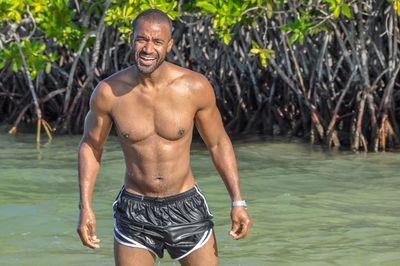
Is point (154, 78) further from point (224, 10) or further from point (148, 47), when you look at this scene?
point (224, 10)

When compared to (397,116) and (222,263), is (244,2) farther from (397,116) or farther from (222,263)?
(222,263)

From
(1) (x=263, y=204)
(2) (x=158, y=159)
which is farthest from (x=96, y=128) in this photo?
(1) (x=263, y=204)

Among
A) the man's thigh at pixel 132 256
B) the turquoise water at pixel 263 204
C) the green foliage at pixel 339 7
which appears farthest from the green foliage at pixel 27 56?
the man's thigh at pixel 132 256

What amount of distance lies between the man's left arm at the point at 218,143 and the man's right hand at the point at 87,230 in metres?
0.51

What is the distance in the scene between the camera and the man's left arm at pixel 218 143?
4387 mm

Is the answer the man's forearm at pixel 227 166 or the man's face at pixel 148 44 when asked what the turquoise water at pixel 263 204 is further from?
the man's face at pixel 148 44

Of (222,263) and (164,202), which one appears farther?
(222,263)

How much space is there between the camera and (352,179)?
8.61 metres

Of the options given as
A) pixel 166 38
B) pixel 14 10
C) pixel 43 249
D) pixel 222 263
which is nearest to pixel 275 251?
pixel 222 263

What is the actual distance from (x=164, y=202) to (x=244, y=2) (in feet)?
15.5

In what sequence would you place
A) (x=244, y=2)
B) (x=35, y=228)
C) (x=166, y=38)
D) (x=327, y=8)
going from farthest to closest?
(x=327, y=8) < (x=244, y=2) < (x=35, y=228) < (x=166, y=38)

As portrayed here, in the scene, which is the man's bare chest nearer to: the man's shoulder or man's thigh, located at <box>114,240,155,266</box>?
the man's shoulder

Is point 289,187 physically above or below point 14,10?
below

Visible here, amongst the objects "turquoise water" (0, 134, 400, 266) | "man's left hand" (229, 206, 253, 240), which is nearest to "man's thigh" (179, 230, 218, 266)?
"man's left hand" (229, 206, 253, 240)
